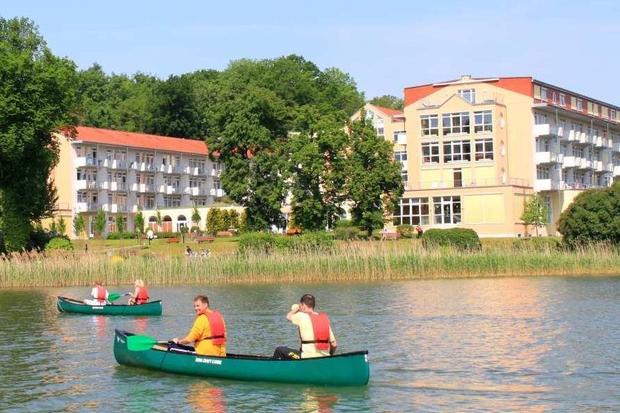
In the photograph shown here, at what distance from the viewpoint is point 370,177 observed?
265ft

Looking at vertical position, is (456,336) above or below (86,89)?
below

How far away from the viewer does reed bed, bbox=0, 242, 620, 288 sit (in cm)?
5519

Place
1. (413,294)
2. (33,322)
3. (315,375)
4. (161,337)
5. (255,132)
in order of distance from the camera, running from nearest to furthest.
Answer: (315,375) < (161,337) < (33,322) < (413,294) < (255,132)

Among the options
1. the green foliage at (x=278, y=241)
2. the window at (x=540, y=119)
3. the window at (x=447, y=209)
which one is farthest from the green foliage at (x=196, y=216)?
the green foliage at (x=278, y=241)

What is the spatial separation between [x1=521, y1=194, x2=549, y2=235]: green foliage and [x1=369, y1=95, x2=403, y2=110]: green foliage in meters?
71.6

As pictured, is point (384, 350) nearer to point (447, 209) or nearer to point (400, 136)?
point (447, 209)

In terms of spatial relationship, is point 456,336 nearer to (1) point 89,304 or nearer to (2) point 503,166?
(1) point 89,304

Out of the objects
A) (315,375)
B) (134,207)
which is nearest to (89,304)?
(315,375)

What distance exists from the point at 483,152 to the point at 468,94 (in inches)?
249

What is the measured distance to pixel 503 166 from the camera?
103 m

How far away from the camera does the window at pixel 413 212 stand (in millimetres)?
101750

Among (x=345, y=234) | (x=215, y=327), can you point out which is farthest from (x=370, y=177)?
(x=215, y=327)

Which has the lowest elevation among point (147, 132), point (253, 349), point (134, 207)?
point (253, 349)

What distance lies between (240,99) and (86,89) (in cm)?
6781
